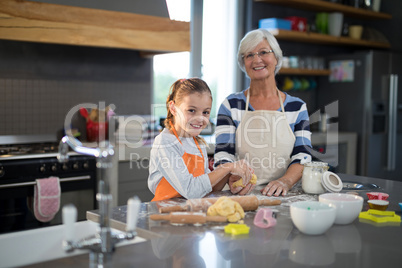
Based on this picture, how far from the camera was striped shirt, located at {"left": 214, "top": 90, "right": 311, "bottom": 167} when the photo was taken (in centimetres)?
213

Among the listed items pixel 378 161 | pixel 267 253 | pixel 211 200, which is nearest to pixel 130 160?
pixel 211 200

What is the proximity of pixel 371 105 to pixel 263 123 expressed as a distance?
2829mm

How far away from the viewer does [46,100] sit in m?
3.38

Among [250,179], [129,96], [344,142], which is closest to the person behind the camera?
[250,179]

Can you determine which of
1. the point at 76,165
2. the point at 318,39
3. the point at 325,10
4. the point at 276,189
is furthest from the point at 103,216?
the point at 325,10

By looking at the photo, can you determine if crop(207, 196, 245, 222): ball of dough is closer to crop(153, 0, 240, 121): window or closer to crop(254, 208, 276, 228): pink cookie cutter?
crop(254, 208, 276, 228): pink cookie cutter

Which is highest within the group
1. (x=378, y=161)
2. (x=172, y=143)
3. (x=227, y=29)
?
(x=227, y=29)

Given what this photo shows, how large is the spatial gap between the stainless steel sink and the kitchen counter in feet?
1.62

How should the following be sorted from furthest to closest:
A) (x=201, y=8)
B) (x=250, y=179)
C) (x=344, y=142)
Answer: (x=344, y=142)
(x=201, y=8)
(x=250, y=179)

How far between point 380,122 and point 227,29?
6.12 feet

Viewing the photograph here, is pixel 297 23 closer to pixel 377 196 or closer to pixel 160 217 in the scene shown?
pixel 377 196

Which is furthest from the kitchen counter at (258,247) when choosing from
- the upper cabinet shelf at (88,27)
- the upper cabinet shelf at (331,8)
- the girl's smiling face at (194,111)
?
the upper cabinet shelf at (331,8)

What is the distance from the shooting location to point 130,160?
3.15 m

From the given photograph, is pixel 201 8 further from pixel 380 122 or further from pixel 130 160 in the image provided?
pixel 380 122
